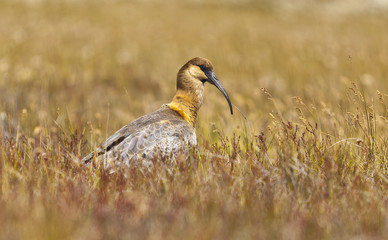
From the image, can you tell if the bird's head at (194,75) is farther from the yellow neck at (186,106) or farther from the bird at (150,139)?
the bird at (150,139)

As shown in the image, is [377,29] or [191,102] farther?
[377,29]

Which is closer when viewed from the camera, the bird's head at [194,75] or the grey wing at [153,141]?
the grey wing at [153,141]

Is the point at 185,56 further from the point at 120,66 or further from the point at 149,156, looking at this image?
the point at 149,156

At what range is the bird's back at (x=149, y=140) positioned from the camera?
14.2 ft

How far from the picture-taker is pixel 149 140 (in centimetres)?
445

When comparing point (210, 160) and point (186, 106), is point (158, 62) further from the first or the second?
point (210, 160)

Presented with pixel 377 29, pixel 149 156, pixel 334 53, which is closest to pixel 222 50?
pixel 334 53

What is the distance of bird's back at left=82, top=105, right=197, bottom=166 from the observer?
4324mm

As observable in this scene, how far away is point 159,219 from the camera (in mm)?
2752

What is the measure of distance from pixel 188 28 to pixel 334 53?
5.30 metres

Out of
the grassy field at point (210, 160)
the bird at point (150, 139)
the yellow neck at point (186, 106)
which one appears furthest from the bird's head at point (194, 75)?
the grassy field at point (210, 160)

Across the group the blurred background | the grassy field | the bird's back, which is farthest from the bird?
the blurred background

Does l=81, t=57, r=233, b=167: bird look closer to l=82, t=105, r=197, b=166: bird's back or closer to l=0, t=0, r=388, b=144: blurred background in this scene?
l=82, t=105, r=197, b=166: bird's back

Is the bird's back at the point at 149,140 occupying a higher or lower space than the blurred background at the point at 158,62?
lower
